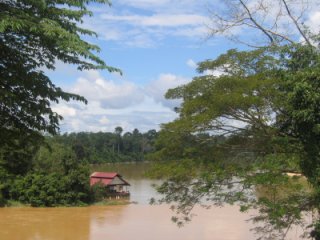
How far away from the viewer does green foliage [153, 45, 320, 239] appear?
8508mm

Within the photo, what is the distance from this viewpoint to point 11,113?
621cm

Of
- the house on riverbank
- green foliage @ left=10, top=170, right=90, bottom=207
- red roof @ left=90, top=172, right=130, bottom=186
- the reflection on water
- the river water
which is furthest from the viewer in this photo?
red roof @ left=90, top=172, right=130, bottom=186

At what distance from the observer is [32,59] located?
6.16m

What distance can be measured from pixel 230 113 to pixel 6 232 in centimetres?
1702

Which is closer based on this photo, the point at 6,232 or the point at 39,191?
the point at 6,232

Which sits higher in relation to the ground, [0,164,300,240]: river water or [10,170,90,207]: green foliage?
[10,170,90,207]: green foliage

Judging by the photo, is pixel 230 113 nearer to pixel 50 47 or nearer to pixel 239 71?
pixel 239 71

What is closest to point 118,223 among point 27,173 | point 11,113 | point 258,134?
point 27,173

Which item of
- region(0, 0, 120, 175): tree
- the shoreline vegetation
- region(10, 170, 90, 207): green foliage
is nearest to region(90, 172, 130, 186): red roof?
the shoreline vegetation

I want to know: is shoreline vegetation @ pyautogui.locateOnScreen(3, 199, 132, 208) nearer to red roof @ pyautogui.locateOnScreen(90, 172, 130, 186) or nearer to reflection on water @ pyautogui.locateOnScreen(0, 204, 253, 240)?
reflection on water @ pyautogui.locateOnScreen(0, 204, 253, 240)

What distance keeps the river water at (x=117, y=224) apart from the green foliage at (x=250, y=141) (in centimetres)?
825

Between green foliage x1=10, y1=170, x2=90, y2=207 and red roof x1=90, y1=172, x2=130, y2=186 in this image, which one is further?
red roof x1=90, y1=172, x2=130, y2=186

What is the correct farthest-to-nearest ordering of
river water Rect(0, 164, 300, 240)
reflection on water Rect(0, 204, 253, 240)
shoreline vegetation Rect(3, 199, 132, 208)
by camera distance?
shoreline vegetation Rect(3, 199, 132, 208) < reflection on water Rect(0, 204, 253, 240) < river water Rect(0, 164, 300, 240)

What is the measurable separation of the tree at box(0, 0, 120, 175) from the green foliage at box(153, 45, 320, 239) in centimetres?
373
